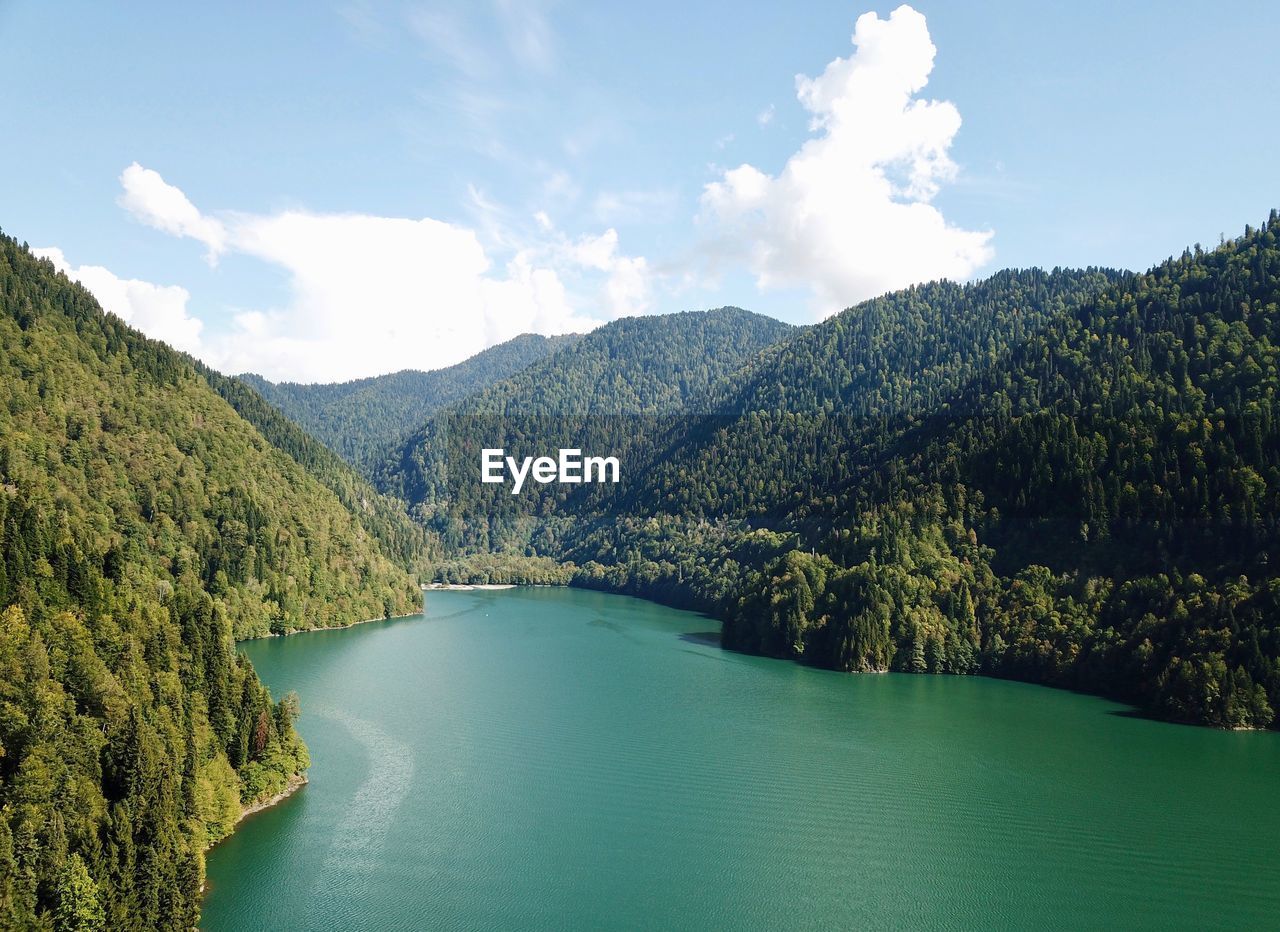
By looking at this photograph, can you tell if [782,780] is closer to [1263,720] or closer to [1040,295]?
[1263,720]

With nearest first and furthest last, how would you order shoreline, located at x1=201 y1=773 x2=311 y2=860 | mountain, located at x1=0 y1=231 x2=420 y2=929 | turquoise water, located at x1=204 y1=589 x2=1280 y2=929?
mountain, located at x1=0 y1=231 x2=420 y2=929
turquoise water, located at x1=204 y1=589 x2=1280 y2=929
shoreline, located at x1=201 y1=773 x2=311 y2=860

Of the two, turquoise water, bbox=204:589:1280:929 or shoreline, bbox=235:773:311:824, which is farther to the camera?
shoreline, bbox=235:773:311:824

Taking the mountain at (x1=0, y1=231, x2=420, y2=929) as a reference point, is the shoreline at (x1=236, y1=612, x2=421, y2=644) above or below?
below

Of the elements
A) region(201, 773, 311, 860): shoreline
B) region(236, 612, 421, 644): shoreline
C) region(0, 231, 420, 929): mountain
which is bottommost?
region(201, 773, 311, 860): shoreline

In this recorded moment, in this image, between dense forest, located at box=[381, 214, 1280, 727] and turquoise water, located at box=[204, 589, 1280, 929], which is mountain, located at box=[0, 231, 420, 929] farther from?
dense forest, located at box=[381, 214, 1280, 727]

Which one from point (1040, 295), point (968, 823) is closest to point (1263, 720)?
point (968, 823)

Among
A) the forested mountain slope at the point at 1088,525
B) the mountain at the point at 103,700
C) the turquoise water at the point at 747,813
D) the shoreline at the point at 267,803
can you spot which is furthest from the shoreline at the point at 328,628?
the shoreline at the point at 267,803

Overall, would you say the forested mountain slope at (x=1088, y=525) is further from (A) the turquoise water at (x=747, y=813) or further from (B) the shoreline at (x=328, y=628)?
(B) the shoreline at (x=328, y=628)

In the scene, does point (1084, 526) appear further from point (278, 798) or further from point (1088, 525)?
point (278, 798)

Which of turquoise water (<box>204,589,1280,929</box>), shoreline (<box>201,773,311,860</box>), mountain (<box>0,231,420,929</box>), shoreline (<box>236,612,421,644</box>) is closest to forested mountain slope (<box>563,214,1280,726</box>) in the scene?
turquoise water (<box>204,589,1280,929</box>)
